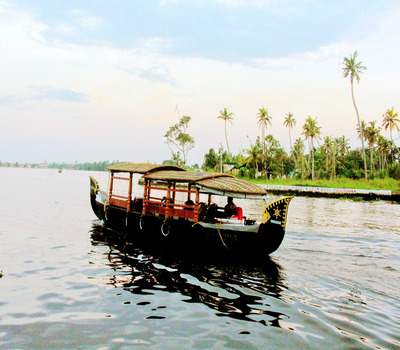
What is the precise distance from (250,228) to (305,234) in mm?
6778

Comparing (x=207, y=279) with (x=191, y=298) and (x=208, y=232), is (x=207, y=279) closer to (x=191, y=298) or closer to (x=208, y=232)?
(x=191, y=298)

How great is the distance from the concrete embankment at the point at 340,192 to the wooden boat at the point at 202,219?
30280mm

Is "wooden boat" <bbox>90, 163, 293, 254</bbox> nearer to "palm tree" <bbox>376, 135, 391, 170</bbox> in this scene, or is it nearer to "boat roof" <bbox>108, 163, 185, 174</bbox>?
"boat roof" <bbox>108, 163, 185, 174</bbox>

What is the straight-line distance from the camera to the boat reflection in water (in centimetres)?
688

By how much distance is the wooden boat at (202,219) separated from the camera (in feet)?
31.4

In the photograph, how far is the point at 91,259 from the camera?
10.3m

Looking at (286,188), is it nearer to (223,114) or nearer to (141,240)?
(223,114)

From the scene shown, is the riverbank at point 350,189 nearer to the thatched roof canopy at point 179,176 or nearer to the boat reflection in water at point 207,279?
the thatched roof canopy at point 179,176

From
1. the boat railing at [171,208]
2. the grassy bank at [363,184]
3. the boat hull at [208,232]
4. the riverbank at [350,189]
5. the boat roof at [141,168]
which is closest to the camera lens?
the boat hull at [208,232]

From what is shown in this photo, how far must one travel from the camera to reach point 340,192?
39.8 meters

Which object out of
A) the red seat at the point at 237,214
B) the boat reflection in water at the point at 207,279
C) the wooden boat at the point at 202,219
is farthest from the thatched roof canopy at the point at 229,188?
the boat reflection in water at the point at 207,279

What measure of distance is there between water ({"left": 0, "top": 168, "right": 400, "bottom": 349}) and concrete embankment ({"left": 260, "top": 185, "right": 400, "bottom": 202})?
26.6m

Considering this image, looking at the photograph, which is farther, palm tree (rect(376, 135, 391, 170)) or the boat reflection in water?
palm tree (rect(376, 135, 391, 170))

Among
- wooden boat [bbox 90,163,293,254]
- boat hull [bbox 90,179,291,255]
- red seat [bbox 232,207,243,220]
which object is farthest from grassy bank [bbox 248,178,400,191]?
boat hull [bbox 90,179,291,255]
